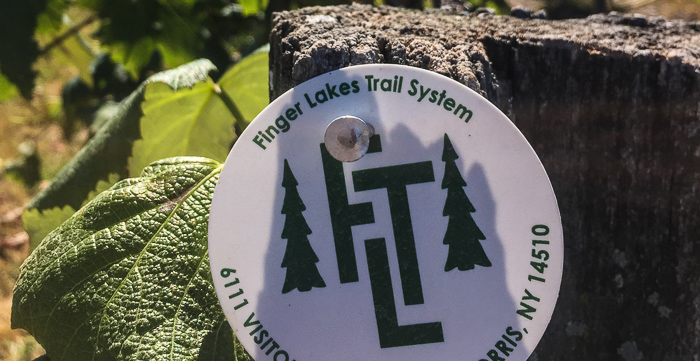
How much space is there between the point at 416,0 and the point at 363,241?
1906 millimetres

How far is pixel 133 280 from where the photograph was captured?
3.21ft

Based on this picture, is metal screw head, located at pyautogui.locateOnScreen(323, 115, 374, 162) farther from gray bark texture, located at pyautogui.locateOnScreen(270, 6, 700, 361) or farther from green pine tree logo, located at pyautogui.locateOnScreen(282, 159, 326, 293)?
gray bark texture, located at pyautogui.locateOnScreen(270, 6, 700, 361)

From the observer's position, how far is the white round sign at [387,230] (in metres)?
0.81

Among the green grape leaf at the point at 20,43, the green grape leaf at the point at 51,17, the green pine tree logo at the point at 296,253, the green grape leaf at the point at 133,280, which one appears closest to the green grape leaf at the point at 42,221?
the green grape leaf at the point at 133,280

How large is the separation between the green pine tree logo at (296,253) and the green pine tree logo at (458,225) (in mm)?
191

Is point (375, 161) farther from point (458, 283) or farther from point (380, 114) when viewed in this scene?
point (458, 283)

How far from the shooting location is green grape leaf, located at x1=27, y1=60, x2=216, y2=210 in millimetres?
1354

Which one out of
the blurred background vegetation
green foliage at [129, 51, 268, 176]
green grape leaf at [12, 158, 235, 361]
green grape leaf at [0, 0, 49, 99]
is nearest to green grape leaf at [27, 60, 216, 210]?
green foliage at [129, 51, 268, 176]

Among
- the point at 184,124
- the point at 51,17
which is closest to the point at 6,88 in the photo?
the point at 51,17

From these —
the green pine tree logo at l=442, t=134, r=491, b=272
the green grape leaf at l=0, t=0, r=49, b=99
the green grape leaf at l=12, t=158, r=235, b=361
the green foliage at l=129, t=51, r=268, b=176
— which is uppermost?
the green grape leaf at l=0, t=0, r=49, b=99

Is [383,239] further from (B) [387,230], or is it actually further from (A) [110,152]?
(A) [110,152]

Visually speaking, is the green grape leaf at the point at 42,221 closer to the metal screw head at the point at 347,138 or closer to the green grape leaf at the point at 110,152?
the green grape leaf at the point at 110,152

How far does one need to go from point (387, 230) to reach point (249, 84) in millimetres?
798

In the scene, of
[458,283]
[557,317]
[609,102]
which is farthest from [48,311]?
[609,102]
